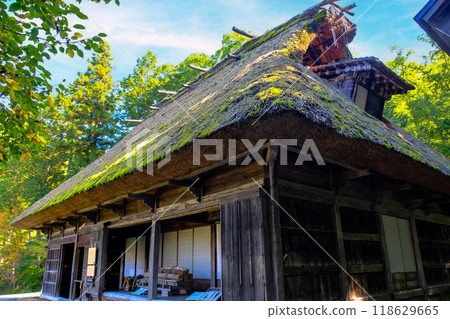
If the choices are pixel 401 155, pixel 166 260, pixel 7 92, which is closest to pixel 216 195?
pixel 401 155

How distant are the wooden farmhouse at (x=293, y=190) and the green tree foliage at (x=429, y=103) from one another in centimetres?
457

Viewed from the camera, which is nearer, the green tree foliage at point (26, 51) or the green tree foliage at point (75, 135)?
the green tree foliage at point (26, 51)

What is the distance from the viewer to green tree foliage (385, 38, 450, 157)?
10.8 metres

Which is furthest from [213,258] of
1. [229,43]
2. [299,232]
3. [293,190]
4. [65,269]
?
[229,43]

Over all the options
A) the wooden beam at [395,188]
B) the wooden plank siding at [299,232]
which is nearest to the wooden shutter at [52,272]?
the wooden plank siding at [299,232]

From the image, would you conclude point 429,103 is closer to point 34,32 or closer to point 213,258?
point 213,258

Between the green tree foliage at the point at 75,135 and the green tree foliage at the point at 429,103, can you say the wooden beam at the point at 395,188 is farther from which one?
the green tree foliage at the point at 75,135

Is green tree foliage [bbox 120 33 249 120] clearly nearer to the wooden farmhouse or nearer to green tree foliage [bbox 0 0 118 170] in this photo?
the wooden farmhouse

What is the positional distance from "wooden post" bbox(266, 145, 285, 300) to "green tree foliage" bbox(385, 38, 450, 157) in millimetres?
7587

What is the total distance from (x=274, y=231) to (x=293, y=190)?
0.74m

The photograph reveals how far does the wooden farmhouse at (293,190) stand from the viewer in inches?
134

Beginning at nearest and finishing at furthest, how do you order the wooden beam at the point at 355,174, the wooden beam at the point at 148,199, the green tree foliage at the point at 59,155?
the wooden beam at the point at 355,174 < the wooden beam at the point at 148,199 < the green tree foliage at the point at 59,155

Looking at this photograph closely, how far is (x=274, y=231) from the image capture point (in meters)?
3.59

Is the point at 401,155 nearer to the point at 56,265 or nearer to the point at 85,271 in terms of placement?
the point at 85,271
